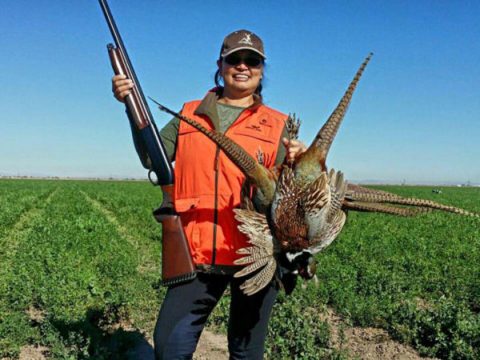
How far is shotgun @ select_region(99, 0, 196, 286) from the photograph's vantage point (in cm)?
280

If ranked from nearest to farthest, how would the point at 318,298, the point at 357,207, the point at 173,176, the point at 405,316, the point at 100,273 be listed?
the point at 357,207 < the point at 173,176 < the point at 405,316 < the point at 318,298 < the point at 100,273

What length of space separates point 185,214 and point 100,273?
241 inches

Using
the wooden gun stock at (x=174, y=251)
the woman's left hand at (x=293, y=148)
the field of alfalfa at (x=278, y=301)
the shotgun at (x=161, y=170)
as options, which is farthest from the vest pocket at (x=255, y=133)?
the field of alfalfa at (x=278, y=301)

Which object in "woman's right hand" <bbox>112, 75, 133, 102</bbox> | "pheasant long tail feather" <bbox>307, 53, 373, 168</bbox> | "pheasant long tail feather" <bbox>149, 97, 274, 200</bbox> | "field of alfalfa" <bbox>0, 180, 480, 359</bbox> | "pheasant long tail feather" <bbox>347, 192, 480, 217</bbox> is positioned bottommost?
"field of alfalfa" <bbox>0, 180, 480, 359</bbox>

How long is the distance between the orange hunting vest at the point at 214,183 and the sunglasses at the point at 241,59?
0.93ft

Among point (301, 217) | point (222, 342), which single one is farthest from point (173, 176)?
Answer: point (222, 342)

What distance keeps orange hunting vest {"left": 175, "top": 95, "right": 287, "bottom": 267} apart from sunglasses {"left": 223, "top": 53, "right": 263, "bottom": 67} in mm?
285

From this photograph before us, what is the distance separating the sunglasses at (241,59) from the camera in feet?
9.61

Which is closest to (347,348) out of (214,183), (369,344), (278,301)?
(369,344)

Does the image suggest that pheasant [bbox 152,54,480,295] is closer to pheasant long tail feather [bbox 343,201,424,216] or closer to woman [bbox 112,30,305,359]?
pheasant long tail feather [bbox 343,201,424,216]

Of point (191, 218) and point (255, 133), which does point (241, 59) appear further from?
point (191, 218)

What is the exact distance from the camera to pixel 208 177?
2832 mm

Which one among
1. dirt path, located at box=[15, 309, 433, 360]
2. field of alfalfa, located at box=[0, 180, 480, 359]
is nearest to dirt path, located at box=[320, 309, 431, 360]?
dirt path, located at box=[15, 309, 433, 360]

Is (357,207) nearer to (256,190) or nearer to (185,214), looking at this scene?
(256,190)
